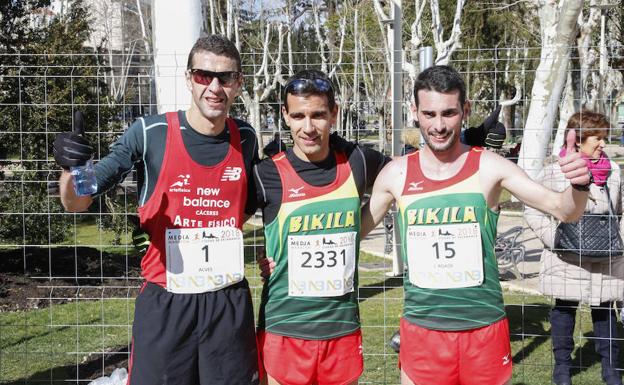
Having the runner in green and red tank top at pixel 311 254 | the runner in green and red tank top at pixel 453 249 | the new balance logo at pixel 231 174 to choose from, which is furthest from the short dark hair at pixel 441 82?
the new balance logo at pixel 231 174

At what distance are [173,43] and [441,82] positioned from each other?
2032 mm

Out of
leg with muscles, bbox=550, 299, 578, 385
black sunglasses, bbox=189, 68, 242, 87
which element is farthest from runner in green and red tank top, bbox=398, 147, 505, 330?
leg with muscles, bbox=550, 299, 578, 385

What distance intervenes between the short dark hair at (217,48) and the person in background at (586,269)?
2511 mm

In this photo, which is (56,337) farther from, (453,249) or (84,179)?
(453,249)

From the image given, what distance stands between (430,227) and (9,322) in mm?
5465

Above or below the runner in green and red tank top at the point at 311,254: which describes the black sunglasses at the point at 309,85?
above

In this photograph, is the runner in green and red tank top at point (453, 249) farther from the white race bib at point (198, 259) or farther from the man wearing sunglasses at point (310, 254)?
the white race bib at point (198, 259)

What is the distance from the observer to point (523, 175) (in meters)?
3.03

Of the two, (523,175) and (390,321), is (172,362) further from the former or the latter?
(390,321)

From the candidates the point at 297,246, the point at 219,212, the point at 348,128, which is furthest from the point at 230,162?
the point at 348,128

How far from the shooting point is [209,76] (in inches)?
122

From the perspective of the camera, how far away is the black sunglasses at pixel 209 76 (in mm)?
3104

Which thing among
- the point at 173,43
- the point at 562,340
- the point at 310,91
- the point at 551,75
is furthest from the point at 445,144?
the point at 551,75

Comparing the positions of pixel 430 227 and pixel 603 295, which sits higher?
pixel 430 227
